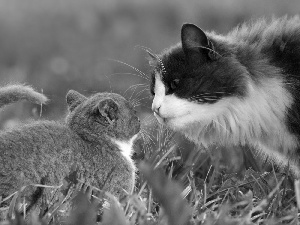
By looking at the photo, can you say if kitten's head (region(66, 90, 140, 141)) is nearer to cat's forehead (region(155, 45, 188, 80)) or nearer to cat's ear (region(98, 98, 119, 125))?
cat's ear (region(98, 98, 119, 125))

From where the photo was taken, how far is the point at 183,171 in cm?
419

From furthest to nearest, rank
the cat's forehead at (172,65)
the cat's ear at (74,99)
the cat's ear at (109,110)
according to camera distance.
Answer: the cat's ear at (74,99), the cat's forehead at (172,65), the cat's ear at (109,110)

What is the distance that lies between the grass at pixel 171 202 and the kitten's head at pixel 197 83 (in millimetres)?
348

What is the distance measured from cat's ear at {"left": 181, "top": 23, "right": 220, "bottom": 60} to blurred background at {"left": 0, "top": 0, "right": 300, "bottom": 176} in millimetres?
2838

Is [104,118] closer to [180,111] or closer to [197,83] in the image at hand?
[180,111]

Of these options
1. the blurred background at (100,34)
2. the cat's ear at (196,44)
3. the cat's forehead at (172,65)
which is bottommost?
the blurred background at (100,34)

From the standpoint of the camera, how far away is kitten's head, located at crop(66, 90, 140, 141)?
3.71 metres

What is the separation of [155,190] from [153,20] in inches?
309

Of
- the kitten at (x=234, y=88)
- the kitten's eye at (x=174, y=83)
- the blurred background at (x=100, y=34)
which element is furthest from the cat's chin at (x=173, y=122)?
the blurred background at (x=100, y=34)

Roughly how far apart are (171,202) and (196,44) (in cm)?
197

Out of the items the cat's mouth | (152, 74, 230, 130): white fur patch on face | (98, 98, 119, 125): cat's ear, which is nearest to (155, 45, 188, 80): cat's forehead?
(152, 74, 230, 130): white fur patch on face

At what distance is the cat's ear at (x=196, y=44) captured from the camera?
375 centimetres

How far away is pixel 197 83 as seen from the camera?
12.3ft

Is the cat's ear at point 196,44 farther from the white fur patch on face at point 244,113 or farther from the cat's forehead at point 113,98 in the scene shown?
the cat's forehead at point 113,98
